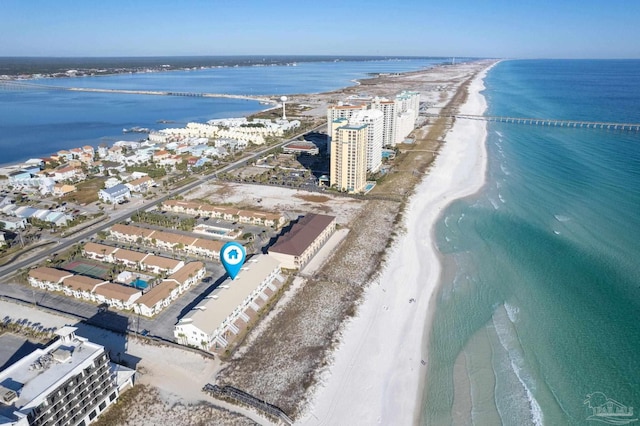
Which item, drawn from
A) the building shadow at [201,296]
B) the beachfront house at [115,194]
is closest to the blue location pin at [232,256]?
the building shadow at [201,296]

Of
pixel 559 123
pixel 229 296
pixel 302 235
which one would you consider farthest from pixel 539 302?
pixel 559 123

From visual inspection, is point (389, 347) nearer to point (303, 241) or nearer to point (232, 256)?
point (232, 256)

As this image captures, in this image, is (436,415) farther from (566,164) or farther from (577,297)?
(566,164)

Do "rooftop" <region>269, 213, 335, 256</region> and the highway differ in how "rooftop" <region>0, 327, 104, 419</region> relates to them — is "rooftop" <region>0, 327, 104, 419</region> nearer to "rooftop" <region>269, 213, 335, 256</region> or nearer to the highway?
"rooftop" <region>269, 213, 335, 256</region>

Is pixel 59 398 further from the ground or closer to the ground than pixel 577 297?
further from the ground

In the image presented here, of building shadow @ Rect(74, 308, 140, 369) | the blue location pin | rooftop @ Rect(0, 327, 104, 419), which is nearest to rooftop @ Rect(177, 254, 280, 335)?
the blue location pin

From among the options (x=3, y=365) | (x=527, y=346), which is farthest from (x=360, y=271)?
(x=3, y=365)
